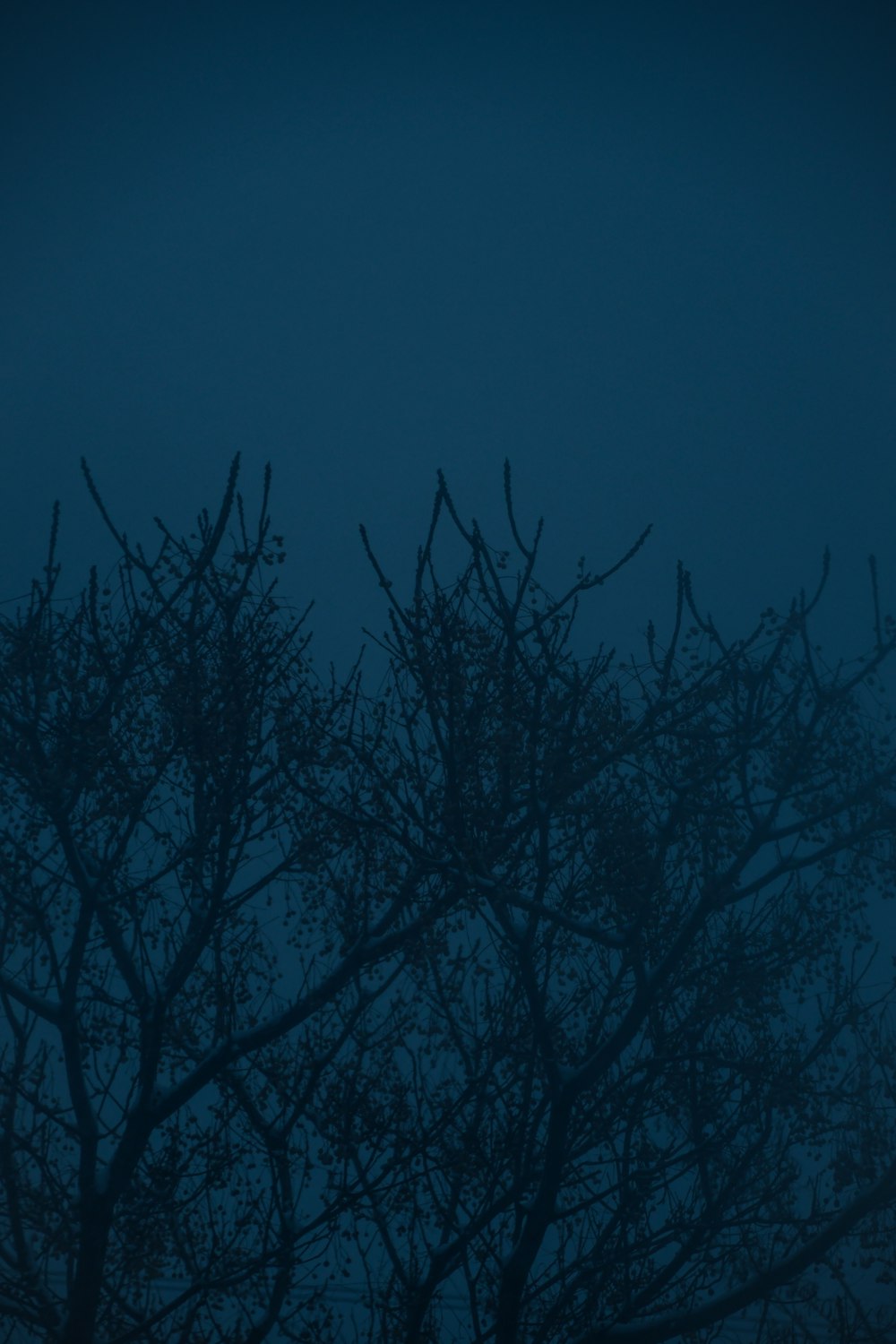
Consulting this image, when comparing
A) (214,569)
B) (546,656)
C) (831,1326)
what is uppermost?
(214,569)

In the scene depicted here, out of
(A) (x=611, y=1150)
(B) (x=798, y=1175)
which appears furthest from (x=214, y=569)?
(B) (x=798, y=1175)

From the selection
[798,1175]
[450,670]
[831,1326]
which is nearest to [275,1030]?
[450,670]

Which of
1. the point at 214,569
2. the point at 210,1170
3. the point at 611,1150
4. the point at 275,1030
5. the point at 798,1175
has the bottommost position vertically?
the point at 798,1175

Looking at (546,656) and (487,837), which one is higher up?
(546,656)

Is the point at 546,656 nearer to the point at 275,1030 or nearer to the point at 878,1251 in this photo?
the point at 275,1030

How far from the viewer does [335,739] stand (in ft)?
20.8

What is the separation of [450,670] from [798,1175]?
442 cm

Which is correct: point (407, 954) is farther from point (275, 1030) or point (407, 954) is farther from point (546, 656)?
point (546, 656)

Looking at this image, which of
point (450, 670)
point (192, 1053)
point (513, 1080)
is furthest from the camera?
point (192, 1053)

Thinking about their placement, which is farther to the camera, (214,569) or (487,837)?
(214,569)

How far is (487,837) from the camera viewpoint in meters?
6.32

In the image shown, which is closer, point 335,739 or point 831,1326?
point 335,739

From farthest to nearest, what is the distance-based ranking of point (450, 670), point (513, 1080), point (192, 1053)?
point (192, 1053)
point (513, 1080)
point (450, 670)

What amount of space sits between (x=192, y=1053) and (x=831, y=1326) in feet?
16.0
